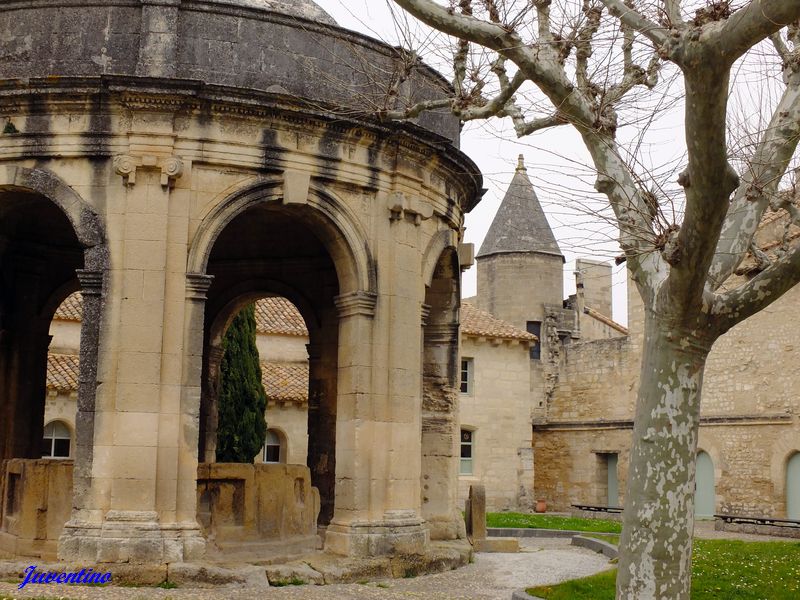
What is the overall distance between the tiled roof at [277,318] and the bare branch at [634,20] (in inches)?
842

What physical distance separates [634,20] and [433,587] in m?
5.82

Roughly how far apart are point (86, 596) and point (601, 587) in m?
4.77

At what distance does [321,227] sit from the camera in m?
11.6

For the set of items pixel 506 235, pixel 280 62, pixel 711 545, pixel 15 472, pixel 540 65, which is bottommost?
pixel 711 545

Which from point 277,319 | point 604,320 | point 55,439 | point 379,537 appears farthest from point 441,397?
point 604,320

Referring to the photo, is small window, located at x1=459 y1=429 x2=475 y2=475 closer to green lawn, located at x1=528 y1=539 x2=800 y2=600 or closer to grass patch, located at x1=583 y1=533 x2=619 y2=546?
grass patch, located at x1=583 y1=533 x2=619 y2=546

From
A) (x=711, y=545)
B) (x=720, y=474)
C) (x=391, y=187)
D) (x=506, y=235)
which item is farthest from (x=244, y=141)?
(x=506, y=235)

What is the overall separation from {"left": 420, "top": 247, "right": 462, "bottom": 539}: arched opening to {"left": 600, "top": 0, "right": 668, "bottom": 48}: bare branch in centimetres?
553

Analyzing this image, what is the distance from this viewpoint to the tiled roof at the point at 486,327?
2986 centimetres

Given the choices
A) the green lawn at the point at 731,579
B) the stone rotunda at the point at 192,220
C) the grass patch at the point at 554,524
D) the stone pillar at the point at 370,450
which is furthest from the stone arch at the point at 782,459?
the stone pillar at the point at 370,450

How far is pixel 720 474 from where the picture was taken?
2583cm

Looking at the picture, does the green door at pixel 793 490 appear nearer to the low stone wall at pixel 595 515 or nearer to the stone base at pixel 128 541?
the low stone wall at pixel 595 515

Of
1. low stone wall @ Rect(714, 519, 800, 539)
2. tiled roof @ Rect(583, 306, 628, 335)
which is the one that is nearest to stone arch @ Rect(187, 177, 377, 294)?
low stone wall @ Rect(714, 519, 800, 539)

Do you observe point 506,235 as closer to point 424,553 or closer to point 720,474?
point 720,474
